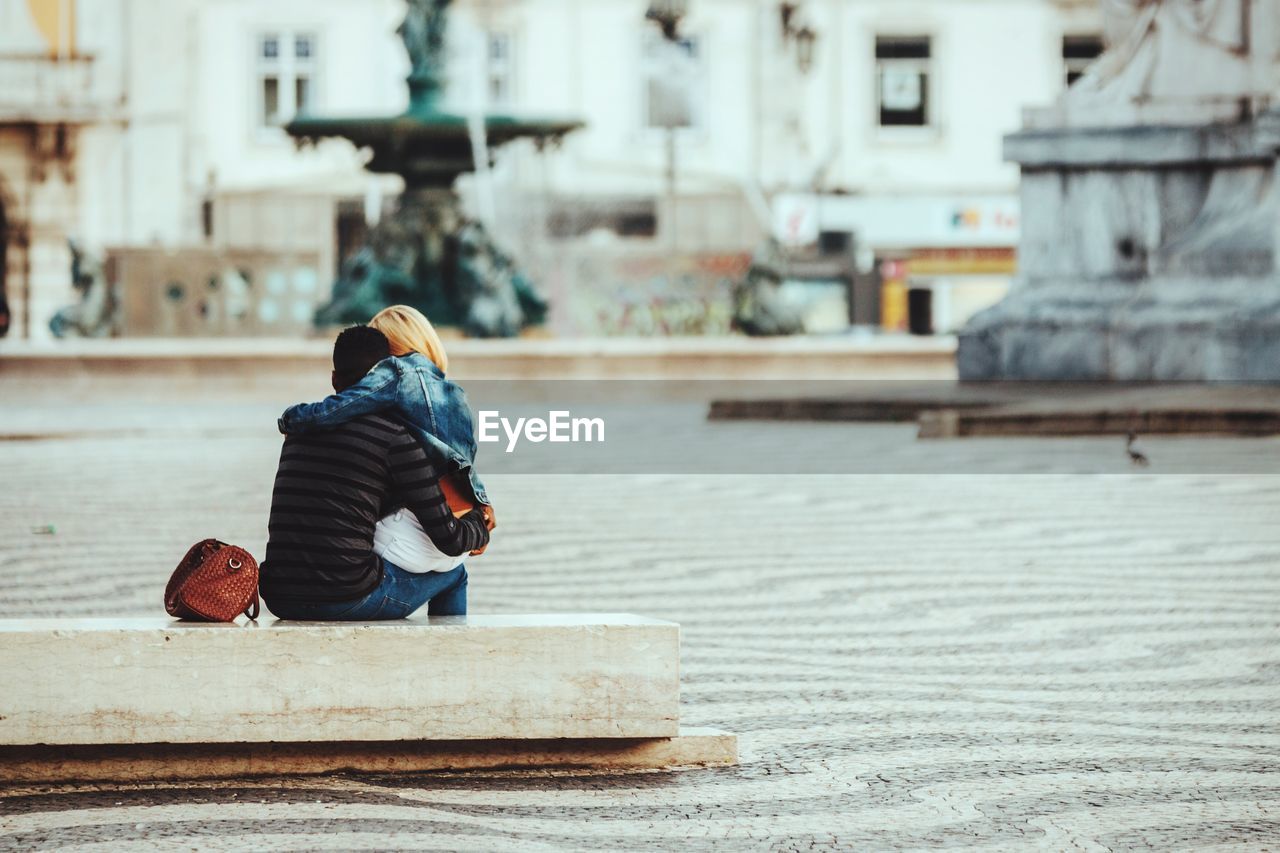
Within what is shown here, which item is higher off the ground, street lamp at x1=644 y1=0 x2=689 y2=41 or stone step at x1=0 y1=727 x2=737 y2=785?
street lamp at x1=644 y1=0 x2=689 y2=41

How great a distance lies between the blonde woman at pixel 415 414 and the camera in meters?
5.45

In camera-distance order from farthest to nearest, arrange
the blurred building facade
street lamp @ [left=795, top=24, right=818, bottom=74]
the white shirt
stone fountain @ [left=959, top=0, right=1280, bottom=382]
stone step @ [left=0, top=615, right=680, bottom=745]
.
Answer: the blurred building facade, street lamp @ [left=795, top=24, right=818, bottom=74], stone fountain @ [left=959, top=0, right=1280, bottom=382], the white shirt, stone step @ [left=0, top=615, right=680, bottom=745]

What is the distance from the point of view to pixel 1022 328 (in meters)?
18.9

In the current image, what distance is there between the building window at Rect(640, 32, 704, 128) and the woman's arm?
121ft

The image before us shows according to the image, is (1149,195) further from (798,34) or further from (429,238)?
(798,34)

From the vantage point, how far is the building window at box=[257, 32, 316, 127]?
4234 cm

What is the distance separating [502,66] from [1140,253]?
24.9 m

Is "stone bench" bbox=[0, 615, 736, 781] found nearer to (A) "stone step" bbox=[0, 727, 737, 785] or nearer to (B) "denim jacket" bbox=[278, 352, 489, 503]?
(A) "stone step" bbox=[0, 727, 737, 785]

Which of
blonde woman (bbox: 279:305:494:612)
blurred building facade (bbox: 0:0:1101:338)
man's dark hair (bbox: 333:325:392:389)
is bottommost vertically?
blonde woman (bbox: 279:305:494:612)

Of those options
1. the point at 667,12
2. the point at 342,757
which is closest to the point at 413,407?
the point at 342,757

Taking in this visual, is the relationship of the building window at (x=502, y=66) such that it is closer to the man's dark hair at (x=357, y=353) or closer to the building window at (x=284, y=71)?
the building window at (x=284, y=71)

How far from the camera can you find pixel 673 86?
41969 millimetres

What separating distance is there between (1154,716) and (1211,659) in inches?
39.5

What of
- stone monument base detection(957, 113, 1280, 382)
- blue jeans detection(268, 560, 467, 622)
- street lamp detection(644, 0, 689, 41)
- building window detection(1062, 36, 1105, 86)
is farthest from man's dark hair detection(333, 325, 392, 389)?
building window detection(1062, 36, 1105, 86)
